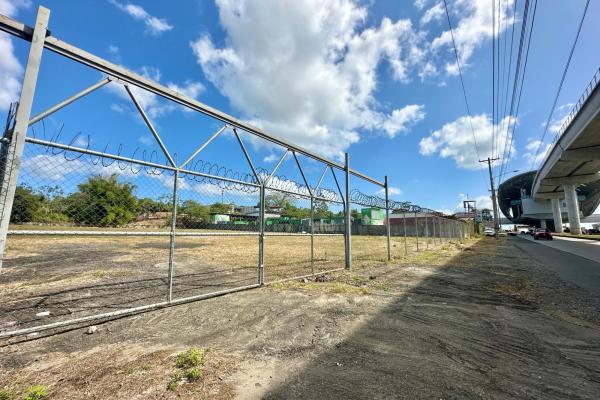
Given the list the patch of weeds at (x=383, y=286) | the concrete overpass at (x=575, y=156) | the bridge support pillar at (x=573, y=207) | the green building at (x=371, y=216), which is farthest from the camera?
the green building at (x=371, y=216)

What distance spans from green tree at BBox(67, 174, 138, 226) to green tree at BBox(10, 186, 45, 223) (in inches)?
13.2

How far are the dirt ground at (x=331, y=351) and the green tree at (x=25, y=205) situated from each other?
63.0 inches

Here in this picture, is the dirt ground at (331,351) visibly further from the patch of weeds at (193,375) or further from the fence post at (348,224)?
the fence post at (348,224)

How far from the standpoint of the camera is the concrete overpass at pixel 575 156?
70.6 ft

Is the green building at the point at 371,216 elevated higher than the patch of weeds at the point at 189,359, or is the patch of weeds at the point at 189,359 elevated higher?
the green building at the point at 371,216

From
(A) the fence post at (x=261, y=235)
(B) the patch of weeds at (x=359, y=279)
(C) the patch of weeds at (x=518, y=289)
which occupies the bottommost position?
(C) the patch of weeds at (x=518, y=289)

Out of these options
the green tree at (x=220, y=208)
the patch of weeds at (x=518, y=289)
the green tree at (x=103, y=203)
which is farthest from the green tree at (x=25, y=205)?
the patch of weeds at (x=518, y=289)

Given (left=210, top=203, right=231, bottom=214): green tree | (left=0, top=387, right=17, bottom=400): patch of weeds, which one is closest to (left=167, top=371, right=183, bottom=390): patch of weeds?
(left=0, top=387, right=17, bottom=400): patch of weeds

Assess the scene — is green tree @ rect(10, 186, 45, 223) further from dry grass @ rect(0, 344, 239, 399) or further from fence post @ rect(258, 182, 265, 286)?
fence post @ rect(258, 182, 265, 286)

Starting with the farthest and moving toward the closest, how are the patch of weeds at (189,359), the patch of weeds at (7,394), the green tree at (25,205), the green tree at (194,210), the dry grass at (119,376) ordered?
the green tree at (194,210) < the green tree at (25,205) < the patch of weeds at (189,359) < the dry grass at (119,376) < the patch of weeds at (7,394)

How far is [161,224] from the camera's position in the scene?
5.51 m

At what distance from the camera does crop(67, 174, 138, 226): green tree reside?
4.21 metres

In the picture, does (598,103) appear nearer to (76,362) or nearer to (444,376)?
(444,376)

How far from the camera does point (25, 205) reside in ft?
12.3
